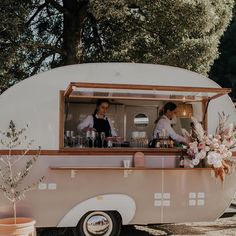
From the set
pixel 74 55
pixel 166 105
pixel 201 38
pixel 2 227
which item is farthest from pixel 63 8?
pixel 2 227

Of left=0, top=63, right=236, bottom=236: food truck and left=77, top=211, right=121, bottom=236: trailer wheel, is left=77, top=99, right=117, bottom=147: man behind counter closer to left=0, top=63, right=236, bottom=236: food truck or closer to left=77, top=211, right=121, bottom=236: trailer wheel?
left=0, top=63, right=236, bottom=236: food truck

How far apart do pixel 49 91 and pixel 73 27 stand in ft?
20.7

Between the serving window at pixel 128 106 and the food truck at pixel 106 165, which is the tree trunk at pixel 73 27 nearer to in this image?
the serving window at pixel 128 106

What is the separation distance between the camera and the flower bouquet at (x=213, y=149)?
21.4 feet

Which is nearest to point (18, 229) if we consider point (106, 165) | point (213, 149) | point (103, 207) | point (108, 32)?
point (103, 207)

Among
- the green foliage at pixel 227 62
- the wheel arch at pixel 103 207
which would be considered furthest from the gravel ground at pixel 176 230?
the green foliage at pixel 227 62

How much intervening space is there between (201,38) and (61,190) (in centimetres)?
769

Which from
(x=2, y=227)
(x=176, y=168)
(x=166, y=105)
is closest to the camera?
(x=2, y=227)

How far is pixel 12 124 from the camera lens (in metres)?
6.13

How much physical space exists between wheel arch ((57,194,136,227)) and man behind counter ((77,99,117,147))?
1.16 metres

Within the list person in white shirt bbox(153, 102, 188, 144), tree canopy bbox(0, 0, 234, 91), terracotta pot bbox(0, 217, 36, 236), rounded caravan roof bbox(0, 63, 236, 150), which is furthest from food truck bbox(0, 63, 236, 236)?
tree canopy bbox(0, 0, 234, 91)

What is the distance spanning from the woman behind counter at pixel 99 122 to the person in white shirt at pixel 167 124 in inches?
28.9

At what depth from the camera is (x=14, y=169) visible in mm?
6141

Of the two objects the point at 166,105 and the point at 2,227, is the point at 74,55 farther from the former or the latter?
the point at 2,227
